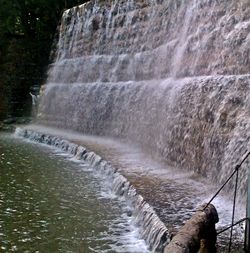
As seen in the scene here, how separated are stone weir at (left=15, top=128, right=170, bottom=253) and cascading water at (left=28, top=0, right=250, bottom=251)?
357 millimetres

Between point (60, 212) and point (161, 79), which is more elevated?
point (161, 79)

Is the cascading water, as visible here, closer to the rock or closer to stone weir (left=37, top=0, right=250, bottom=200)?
stone weir (left=37, top=0, right=250, bottom=200)

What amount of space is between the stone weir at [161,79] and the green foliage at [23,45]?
2.32 meters

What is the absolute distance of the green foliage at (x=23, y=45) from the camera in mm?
27469

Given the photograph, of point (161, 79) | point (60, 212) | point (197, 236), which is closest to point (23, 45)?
point (161, 79)

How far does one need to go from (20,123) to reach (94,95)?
5.82 meters

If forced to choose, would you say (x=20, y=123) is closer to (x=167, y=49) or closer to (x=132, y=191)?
(x=167, y=49)

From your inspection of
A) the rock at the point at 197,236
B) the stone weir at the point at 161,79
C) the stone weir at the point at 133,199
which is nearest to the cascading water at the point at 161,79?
the stone weir at the point at 161,79

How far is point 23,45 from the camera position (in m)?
29.6

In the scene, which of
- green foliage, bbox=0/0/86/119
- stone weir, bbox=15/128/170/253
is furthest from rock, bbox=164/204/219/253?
green foliage, bbox=0/0/86/119

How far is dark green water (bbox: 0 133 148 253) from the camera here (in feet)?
20.8

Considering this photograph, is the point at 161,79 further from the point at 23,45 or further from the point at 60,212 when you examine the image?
the point at 23,45

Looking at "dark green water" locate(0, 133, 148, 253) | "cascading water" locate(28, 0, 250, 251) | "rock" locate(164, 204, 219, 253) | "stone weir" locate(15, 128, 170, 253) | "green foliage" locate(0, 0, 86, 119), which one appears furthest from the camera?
"green foliage" locate(0, 0, 86, 119)

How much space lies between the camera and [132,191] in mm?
8234
